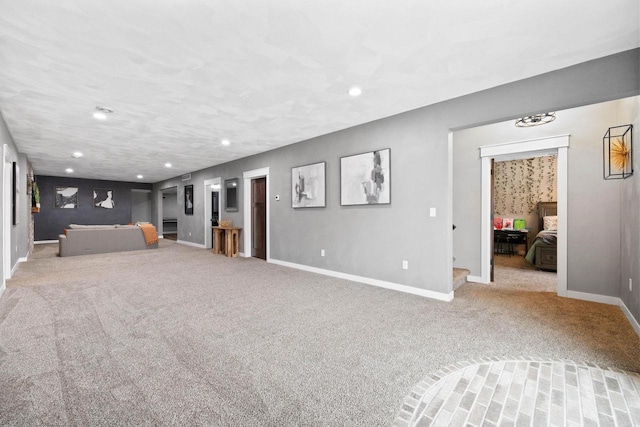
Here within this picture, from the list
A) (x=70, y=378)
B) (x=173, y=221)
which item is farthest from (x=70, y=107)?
(x=173, y=221)

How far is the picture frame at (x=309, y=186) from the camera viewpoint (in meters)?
4.88

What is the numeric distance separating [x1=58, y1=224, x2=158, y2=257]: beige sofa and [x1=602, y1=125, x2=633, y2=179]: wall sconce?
985 centimetres

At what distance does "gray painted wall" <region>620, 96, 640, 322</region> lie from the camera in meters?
2.63

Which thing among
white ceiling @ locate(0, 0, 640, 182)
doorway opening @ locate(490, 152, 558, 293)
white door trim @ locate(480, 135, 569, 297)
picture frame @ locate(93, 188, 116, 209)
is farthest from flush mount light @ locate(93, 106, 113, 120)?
picture frame @ locate(93, 188, 116, 209)

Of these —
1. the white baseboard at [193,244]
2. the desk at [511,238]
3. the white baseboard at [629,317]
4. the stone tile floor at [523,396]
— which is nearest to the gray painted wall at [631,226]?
the white baseboard at [629,317]

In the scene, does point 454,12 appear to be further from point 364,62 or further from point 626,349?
point 626,349

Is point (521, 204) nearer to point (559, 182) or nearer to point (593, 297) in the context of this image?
point (559, 182)

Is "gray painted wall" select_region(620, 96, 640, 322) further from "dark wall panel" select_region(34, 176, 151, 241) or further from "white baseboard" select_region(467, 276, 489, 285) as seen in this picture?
"dark wall panel" select_region(34, 176, 151, 241)

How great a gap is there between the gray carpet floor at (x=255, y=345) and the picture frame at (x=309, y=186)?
1.60 meters

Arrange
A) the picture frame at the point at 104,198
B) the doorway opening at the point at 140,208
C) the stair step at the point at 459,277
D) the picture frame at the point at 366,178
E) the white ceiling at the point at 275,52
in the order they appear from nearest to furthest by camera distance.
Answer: the white ceiling at the point at 275,52, the stair step at the point at 459,277, the picture frame at the point at 366,178, the picture frame at the point at 104,198, the doorway opening at the point at 140,208

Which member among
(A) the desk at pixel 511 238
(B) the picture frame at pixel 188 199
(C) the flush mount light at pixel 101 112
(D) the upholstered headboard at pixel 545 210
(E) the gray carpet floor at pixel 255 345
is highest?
(C) the flush mount light at pixel 101 112

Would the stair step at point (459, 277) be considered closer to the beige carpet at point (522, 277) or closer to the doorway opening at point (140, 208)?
the beige carpet at point (522, 277)

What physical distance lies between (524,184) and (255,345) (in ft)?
26.2

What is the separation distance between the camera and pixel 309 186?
5.10 m
